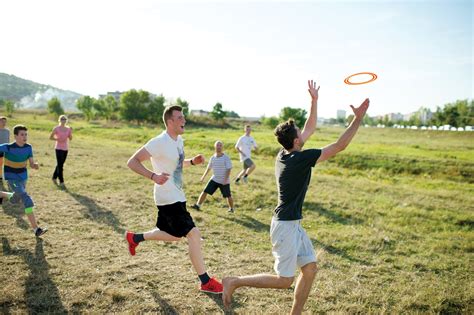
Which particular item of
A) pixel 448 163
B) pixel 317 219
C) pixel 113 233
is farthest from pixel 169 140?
pixel 448 163

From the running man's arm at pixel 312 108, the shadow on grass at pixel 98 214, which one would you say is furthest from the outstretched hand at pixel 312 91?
the shadow on grass at pixel 98 214

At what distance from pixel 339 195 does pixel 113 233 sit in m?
8.71

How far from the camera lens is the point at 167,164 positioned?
4738 mm

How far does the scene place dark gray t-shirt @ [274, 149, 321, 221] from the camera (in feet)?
12.2

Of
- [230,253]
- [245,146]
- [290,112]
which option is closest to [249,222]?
[230,253]

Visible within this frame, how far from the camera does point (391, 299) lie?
512 centimetres

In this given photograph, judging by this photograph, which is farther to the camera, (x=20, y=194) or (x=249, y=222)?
(x=249, y=222)

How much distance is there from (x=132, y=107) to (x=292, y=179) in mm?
78394

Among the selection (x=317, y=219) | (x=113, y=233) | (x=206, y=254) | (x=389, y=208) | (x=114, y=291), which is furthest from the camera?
(x=389, y=208)

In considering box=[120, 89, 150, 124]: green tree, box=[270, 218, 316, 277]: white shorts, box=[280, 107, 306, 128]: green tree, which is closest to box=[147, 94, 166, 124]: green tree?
box=[120, 89, 150, 124]: green tree

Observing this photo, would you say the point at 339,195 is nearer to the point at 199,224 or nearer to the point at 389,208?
the point at 389,208

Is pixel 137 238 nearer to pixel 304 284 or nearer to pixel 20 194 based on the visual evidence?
pixel 304 284

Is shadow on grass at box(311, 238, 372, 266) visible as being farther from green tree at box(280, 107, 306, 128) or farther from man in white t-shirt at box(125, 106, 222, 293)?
green tree at box(280, 107, 306, 128)

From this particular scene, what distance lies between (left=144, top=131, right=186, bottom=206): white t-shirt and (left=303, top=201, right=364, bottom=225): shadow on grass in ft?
21.2
